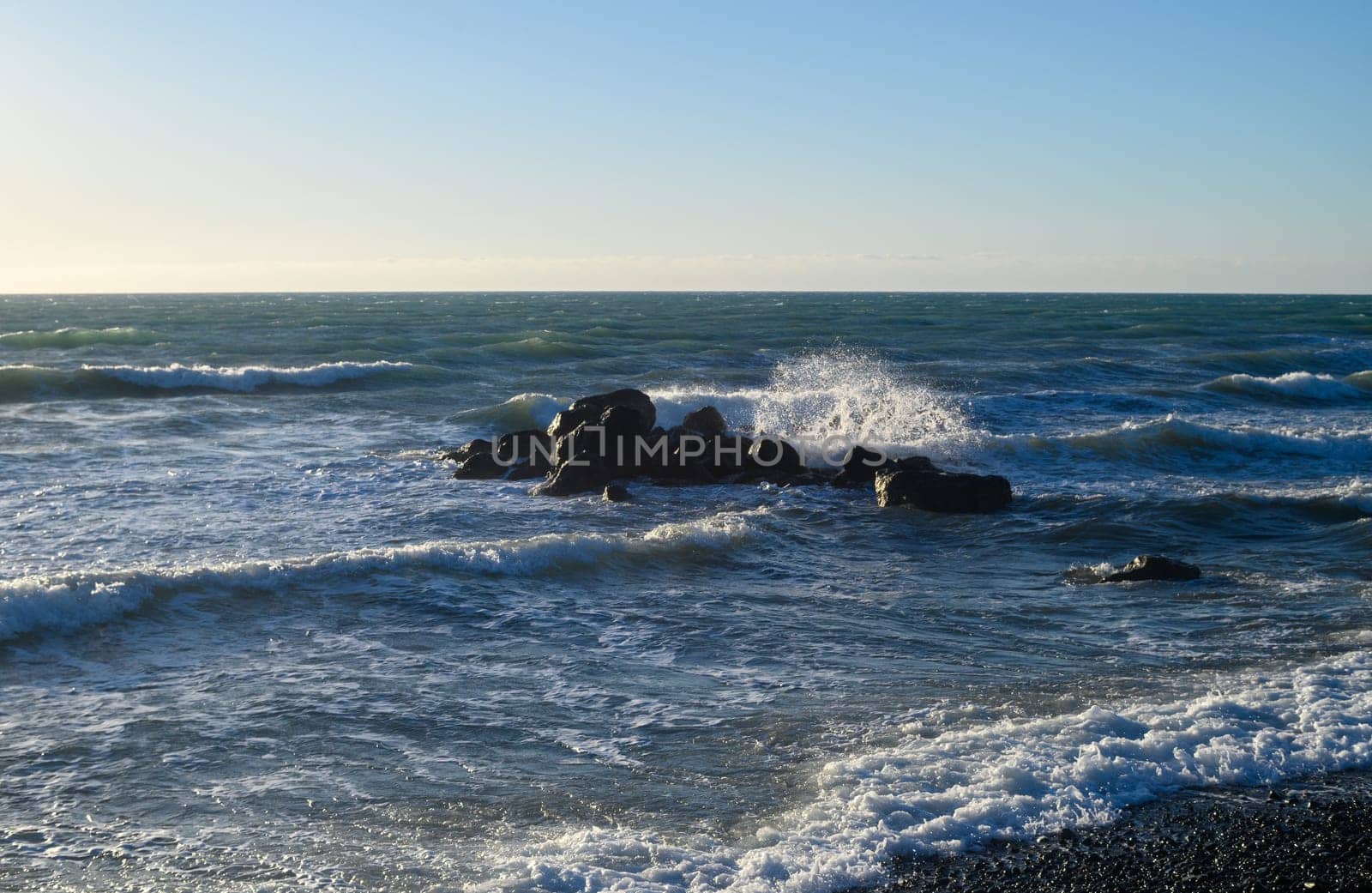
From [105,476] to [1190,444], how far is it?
1956 centimetres

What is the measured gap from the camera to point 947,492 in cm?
1638

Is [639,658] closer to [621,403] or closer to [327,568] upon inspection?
[327,568]

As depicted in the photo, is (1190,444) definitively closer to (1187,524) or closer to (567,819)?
(1187,524)

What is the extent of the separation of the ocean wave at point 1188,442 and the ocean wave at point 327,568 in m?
8.90

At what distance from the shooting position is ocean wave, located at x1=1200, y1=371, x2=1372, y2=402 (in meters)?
31.8

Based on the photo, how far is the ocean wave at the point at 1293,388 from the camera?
31812mm

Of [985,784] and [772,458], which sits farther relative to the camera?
[772,458]

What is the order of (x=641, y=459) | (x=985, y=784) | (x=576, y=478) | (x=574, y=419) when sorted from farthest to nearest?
(x=574, y=419)
(x=641, y=459)
(x=576, y=478)
(x=985, y=784)

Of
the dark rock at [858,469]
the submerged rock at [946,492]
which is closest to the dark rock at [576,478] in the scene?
the dark rock at [858,469]

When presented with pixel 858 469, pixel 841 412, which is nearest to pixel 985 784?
pixel 858 469

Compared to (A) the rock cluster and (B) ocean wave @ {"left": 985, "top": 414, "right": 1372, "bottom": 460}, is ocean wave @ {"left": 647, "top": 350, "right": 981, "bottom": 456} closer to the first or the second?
(B) ocean wave @ {"left": 985, "top": 414, "right": 1372, "bottom": 460}

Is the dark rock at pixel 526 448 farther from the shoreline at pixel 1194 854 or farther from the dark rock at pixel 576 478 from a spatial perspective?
the shoreline at pixel 1194 854

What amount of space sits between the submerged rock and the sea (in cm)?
37

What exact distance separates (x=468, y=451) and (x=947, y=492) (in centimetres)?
854
